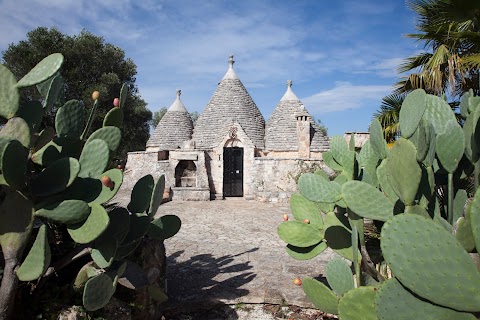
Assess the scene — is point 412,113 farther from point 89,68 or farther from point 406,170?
point 89,68

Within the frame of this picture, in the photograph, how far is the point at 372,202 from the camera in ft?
7.32

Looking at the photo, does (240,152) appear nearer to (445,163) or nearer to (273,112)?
(273,112)

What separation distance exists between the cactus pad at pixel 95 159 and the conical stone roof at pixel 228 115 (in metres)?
12.3

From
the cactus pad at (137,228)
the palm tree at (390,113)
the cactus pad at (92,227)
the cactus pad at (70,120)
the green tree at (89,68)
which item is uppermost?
the green tree at (89,68)

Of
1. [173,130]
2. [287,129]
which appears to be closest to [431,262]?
[287,129]

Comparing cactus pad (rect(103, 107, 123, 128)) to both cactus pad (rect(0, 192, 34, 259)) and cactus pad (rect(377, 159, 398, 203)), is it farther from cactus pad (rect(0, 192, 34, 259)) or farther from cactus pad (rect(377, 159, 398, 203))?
cactus pad (rect(377, 159, 398, 203))

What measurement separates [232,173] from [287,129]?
335 centimetres

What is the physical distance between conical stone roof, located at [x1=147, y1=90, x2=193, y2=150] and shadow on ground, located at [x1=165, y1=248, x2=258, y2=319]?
10417mm

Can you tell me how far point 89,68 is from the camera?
19844mm

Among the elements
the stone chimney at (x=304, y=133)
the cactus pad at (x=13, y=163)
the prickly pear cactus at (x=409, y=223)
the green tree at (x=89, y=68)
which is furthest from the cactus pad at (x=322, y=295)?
the green tree at (x=89, y=68)

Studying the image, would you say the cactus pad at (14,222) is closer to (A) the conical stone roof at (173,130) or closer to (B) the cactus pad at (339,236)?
(B) the cactus pad at (339,236)

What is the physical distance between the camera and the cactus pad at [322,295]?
254 cm

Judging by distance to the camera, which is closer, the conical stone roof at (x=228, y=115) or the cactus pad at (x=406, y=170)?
the cactus pad at (x=406, y=170)

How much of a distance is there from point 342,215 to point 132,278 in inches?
80.1
